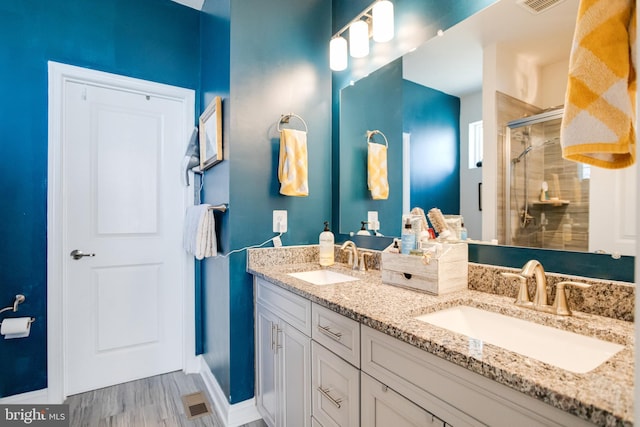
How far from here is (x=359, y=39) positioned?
6.21 feet

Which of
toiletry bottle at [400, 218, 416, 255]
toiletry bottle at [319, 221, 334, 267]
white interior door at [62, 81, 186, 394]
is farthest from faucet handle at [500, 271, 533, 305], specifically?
white interior door at [62, 81, 186, 394]

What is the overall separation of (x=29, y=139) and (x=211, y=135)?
1087mm

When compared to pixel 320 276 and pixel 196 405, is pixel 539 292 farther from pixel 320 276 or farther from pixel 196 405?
pixel 196 405

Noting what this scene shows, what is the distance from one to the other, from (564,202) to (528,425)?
761 millimetres

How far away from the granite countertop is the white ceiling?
0.86m

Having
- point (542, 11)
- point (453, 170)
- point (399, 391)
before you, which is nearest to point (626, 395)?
point (399, 391)

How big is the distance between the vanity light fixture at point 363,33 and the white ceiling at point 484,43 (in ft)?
0.66

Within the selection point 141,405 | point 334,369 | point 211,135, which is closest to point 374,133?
point 211,135

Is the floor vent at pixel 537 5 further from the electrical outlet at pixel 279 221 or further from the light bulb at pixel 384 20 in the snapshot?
the electrical outlet at pixel 279 221

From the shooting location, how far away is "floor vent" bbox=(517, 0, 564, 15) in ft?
3.64

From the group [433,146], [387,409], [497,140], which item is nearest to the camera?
[387,409]

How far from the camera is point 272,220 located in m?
1.96

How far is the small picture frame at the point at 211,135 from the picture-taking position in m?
1.91

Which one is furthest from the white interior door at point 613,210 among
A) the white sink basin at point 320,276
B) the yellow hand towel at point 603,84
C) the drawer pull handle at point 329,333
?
the white sink basin at point 320,276
